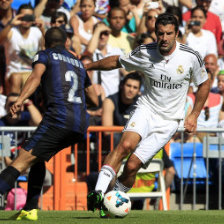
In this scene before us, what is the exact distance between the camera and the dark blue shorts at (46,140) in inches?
307

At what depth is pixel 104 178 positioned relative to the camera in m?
7.93

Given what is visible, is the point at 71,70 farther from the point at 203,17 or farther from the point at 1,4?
the point at 203,17

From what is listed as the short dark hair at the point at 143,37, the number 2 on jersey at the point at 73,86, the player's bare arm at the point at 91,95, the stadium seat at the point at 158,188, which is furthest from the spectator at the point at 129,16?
the number 2 on jersey at the point at 73,86

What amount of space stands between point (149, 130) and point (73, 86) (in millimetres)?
1255

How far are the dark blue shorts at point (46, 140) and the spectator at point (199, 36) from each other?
22.0 ft

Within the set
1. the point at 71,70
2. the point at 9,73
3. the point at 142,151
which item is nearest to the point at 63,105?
the point at 71,70

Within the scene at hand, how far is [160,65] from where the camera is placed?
865 centimetres

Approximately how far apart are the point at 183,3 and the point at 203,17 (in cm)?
111

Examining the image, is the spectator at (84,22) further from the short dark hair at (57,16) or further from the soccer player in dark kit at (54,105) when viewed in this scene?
the soccer player in dark kit at (54,105)

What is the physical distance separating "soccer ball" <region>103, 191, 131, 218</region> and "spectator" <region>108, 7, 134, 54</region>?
6600 mm

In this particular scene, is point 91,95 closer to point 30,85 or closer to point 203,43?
point 30,85

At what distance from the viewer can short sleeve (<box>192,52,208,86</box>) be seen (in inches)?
344

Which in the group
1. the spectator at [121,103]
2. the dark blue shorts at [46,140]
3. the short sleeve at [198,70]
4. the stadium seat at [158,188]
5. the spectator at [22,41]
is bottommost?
the stadium seat at [158,188]

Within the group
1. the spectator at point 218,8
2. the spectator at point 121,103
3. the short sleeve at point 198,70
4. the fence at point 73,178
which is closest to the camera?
the short sleeve at point 198,70
